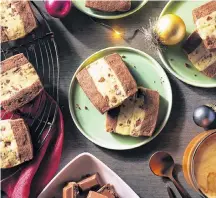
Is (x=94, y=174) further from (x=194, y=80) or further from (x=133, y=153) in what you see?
(x=194, y=80)

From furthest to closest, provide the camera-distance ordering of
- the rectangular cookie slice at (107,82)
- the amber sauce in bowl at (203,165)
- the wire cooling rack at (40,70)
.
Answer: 1. the wire cooling rack at (40,70)
2. the rectangular cookie slice at (107,82)
3. the amber sauce in bowl at (203,165)

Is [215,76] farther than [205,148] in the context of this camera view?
Yes

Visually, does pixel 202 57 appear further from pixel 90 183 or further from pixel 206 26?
pixel 90 183

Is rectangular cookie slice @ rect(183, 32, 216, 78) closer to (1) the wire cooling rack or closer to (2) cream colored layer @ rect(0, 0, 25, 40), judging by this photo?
(1) the wire cooling rack

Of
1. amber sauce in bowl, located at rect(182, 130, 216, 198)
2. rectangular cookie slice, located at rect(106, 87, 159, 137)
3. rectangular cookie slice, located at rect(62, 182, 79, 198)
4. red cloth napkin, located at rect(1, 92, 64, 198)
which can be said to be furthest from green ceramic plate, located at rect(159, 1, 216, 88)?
rectangular cookie slice, located at rect(62, 182, 79, 198)

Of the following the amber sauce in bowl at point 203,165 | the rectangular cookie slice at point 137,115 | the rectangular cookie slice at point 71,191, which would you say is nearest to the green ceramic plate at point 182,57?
the rectangular cookie slice at point 137,115

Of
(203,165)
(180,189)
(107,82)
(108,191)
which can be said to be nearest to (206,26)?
(107,82)

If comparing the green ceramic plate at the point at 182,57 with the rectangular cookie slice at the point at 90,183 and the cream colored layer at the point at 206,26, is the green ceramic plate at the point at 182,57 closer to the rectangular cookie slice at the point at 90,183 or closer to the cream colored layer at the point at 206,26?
the cream colored layer at the point at 206,26

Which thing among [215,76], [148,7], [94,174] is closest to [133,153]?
[94,174]
